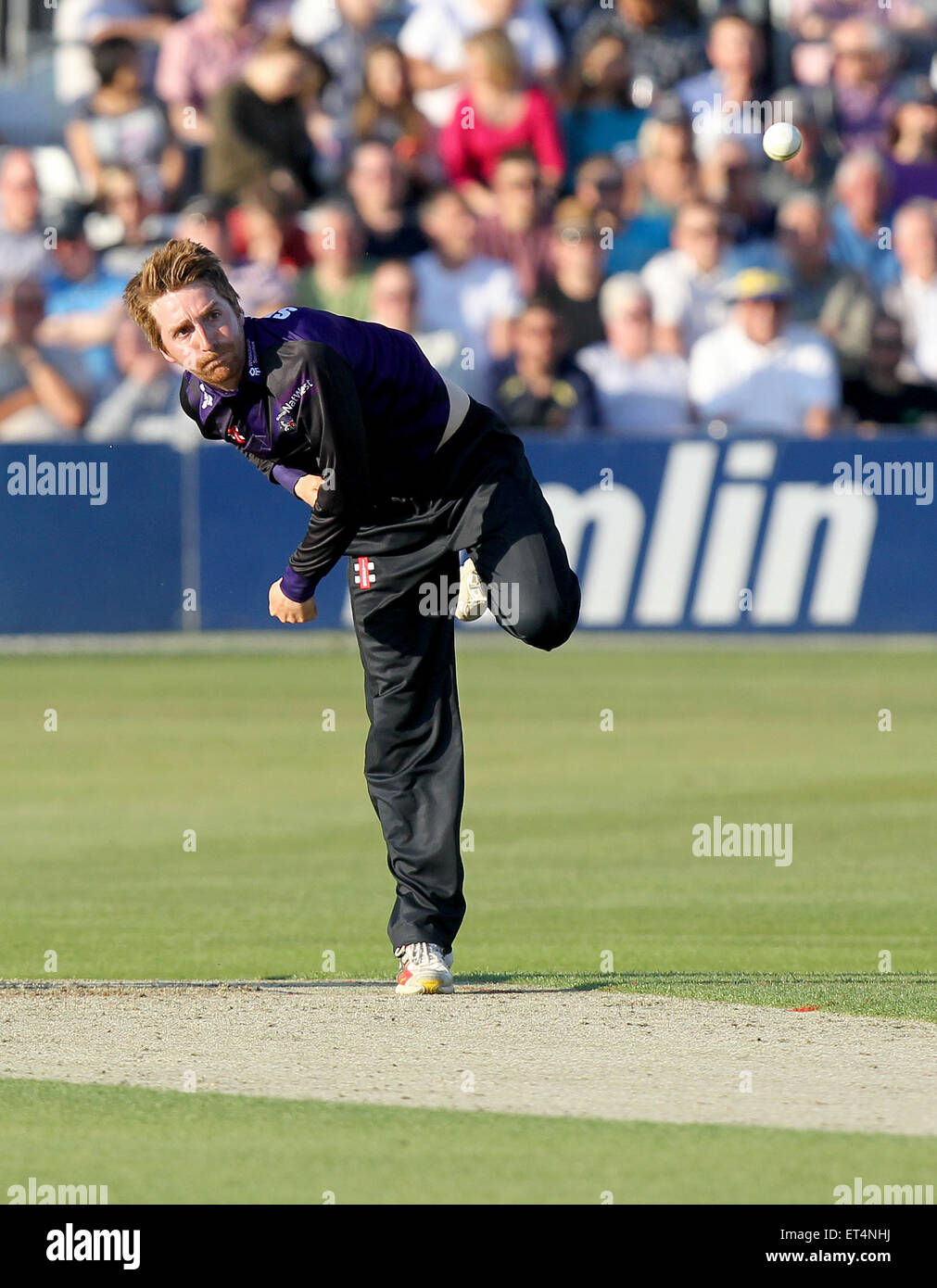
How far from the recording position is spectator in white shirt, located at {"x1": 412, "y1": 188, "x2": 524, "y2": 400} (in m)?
20.1

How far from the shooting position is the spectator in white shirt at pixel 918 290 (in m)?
20.3

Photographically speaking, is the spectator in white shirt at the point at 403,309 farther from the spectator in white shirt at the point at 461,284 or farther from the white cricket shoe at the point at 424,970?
the white cricket shoe at the point at 424,970

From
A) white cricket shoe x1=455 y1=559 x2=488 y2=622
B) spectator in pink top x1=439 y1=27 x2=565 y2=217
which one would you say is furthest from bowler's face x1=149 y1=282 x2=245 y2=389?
spectator in pink top x1=439 y1=27 x2=565 y2=217

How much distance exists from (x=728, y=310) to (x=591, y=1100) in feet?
48.5

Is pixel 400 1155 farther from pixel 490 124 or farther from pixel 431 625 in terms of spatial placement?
pixel 490 124

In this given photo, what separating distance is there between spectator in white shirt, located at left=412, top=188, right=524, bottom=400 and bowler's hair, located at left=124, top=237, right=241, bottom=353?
13776 mm

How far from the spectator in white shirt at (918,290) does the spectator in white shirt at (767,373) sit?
127cm

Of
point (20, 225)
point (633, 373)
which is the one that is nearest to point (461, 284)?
point (633, 373)

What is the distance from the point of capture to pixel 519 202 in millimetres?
20406

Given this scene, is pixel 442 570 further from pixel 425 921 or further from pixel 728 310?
pixel 728 310

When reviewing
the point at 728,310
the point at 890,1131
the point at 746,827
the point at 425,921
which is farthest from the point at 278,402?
the point at 728,310

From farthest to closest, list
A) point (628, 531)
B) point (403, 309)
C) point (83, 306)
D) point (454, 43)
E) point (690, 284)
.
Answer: point (454, 43) < point (83, 306) < point (690, 284) < point (403, 309) < point (628, 531)

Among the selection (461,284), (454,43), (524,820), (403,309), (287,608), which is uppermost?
(454,43)

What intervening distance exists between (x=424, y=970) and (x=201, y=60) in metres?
15.9
